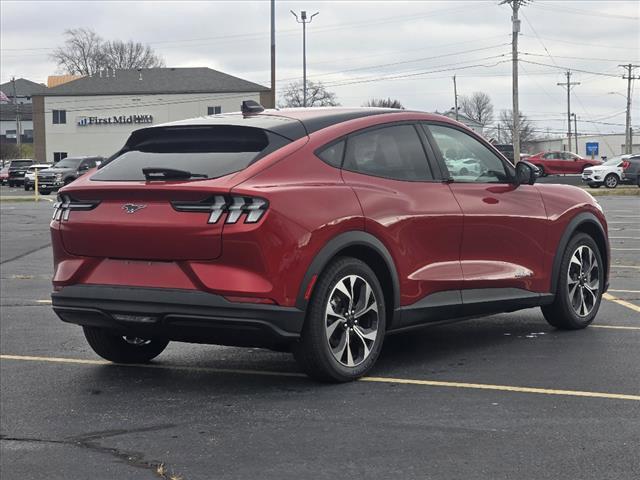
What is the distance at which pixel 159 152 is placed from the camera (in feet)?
20.6

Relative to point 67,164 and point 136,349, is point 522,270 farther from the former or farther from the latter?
point 67,164

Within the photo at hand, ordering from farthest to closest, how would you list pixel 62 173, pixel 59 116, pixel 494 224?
pixel 59 116 < pixel 62 173 < pixel 494 224

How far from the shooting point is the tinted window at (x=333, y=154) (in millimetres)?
6227

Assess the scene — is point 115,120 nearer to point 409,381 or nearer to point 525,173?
point 525,173

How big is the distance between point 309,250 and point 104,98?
8953 cm

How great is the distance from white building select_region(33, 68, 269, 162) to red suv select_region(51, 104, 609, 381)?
3254 inches

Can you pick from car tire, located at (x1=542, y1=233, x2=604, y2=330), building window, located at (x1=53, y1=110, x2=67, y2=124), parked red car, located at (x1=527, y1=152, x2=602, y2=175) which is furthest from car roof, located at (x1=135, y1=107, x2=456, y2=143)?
building window, located at (x1=53, y1=110, x2=67, y2=124)

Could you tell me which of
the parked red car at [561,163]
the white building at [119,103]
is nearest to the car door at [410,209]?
the parked red car at [561,163]

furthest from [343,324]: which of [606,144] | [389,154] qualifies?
[606,144]

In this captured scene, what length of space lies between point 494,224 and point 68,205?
2877mm

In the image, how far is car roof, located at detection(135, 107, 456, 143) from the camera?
6.21 metres

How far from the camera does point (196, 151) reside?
612 centimetres

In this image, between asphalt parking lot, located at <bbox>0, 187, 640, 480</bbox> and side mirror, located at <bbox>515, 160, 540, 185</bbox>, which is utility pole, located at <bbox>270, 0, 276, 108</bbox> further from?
side mirror, located at <bbox>515, 160, 540, 185</bbox>

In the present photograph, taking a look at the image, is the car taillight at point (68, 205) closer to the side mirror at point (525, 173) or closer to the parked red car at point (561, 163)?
the side mirror at point (525, 173)
